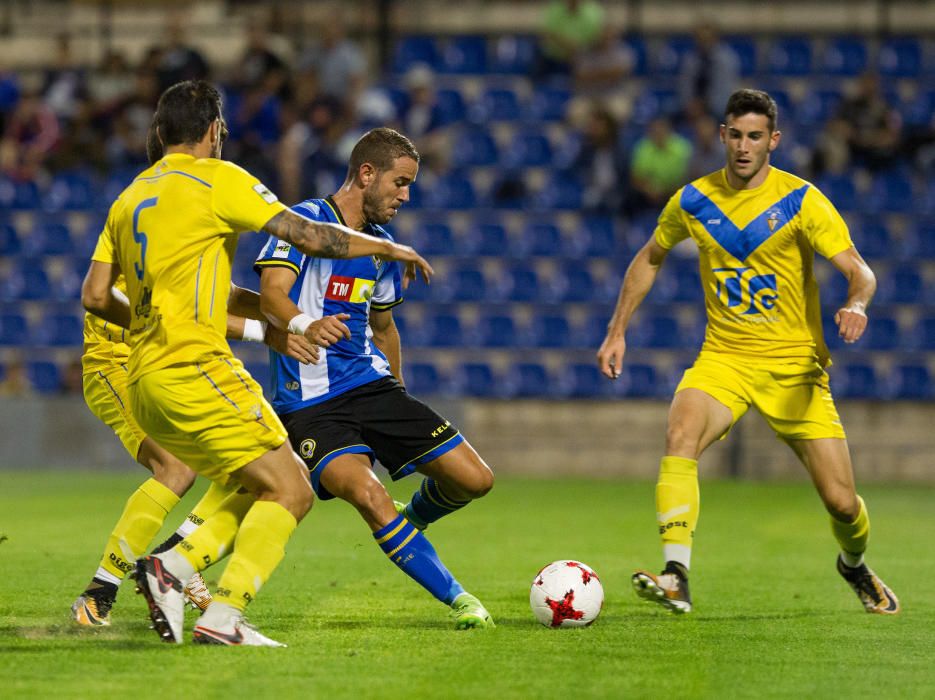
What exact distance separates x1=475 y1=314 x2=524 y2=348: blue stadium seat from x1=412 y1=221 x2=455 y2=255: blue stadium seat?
4.02 feet

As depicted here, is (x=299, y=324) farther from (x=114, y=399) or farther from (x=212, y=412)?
(x=114, y=399)

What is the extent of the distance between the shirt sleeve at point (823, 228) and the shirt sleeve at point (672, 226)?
2.14 feet

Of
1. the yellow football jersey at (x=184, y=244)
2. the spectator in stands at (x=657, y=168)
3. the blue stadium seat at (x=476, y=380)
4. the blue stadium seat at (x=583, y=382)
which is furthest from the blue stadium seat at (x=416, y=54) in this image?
the yellow football jersey at (x=184, y=244)

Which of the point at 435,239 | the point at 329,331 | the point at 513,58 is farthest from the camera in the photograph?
the point at 513,58

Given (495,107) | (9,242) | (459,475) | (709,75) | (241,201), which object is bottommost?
(9,242)

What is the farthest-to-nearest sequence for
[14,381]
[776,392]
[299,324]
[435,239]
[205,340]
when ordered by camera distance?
[435,239], [14,381], [776,392], [299,324], [205,340]

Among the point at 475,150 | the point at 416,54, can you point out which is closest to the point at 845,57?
the point at 475,150

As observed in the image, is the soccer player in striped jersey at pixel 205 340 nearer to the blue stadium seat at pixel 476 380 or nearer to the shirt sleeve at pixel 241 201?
the shirt sleeve at pixel 241 201

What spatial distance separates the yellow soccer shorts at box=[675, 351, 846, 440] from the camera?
7398 mm

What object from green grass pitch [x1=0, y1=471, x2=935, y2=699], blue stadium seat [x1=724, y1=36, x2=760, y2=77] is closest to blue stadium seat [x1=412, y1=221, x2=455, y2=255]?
blue stadium seat [x1=724, y1=36, x2=760, y2=77]

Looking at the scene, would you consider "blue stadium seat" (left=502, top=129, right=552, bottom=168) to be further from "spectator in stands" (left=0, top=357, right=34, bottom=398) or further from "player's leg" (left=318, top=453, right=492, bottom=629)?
"player's leg" (left=318, top=453, right=492, bottom=629)

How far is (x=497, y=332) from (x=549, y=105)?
3791mm

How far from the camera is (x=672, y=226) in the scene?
774 cm

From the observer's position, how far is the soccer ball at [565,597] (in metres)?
6.61
